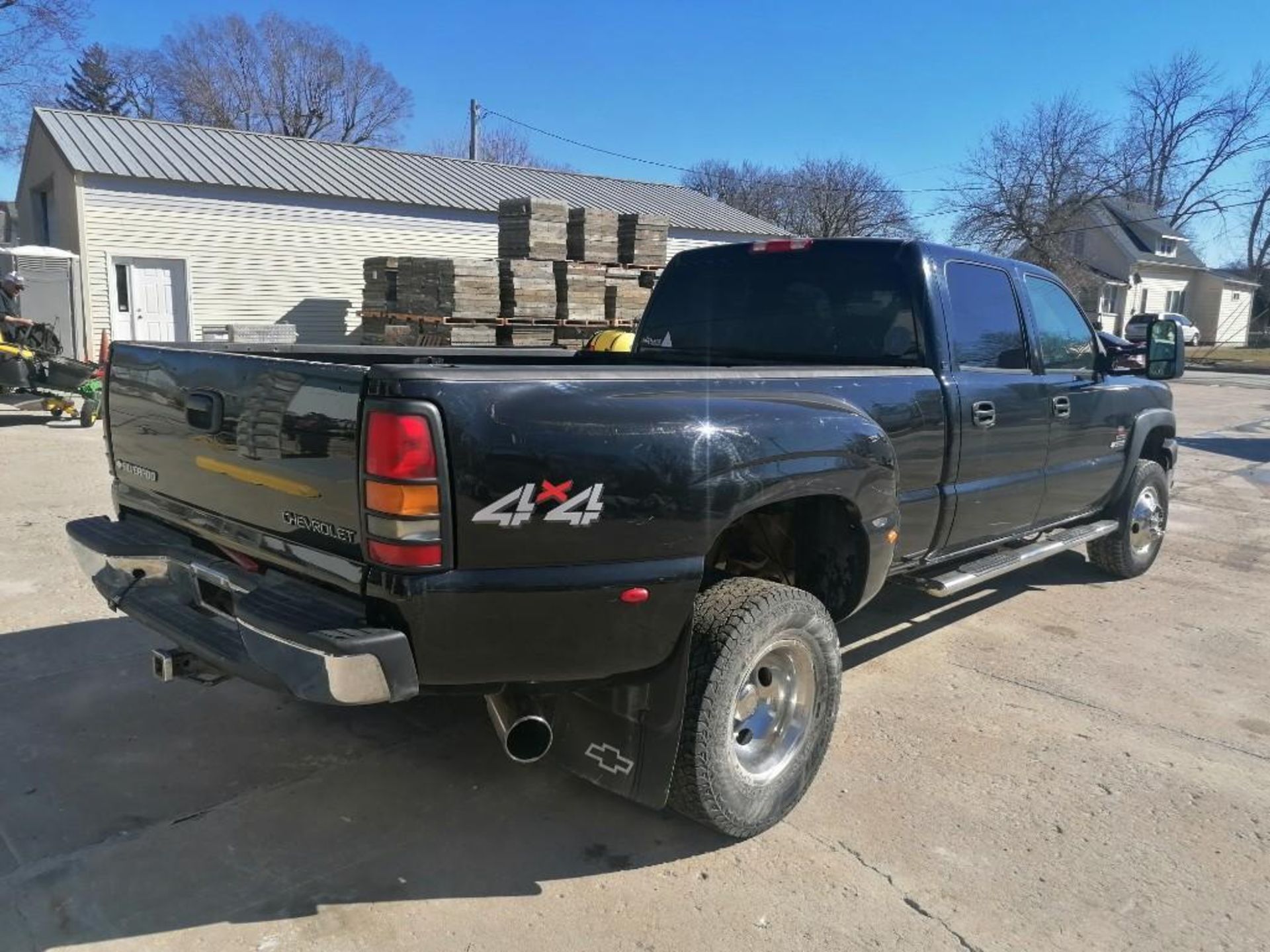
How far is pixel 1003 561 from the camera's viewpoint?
15.2 ft

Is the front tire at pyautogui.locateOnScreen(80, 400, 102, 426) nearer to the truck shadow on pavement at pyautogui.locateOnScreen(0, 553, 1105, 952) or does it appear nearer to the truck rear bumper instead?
the truck shadow on pavement at pyautogui.locateOnScreen(0, 553, 1105, 952)

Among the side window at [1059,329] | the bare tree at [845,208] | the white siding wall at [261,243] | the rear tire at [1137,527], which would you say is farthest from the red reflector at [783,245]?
the bare tree at [845,208]

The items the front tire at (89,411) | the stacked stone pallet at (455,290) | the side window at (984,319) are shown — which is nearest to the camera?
the side window at (984,319)

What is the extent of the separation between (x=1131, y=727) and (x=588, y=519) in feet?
9.64

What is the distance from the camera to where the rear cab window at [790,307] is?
4219 millimetres

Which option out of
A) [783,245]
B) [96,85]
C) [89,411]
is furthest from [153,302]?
[96,85]

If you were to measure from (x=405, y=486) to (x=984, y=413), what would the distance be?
290 centimetres

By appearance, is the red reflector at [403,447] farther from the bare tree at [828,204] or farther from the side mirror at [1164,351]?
the bare tree at [828,204]

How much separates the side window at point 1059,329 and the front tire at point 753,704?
2.53 m

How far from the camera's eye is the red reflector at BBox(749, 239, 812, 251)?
4.53 meters

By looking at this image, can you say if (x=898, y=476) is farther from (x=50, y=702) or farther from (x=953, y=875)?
(x=50, y=702)

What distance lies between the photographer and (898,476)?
378cm

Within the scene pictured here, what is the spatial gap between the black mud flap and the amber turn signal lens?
2.60 ft

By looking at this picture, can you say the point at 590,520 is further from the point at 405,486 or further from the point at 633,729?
the point at 633,729
